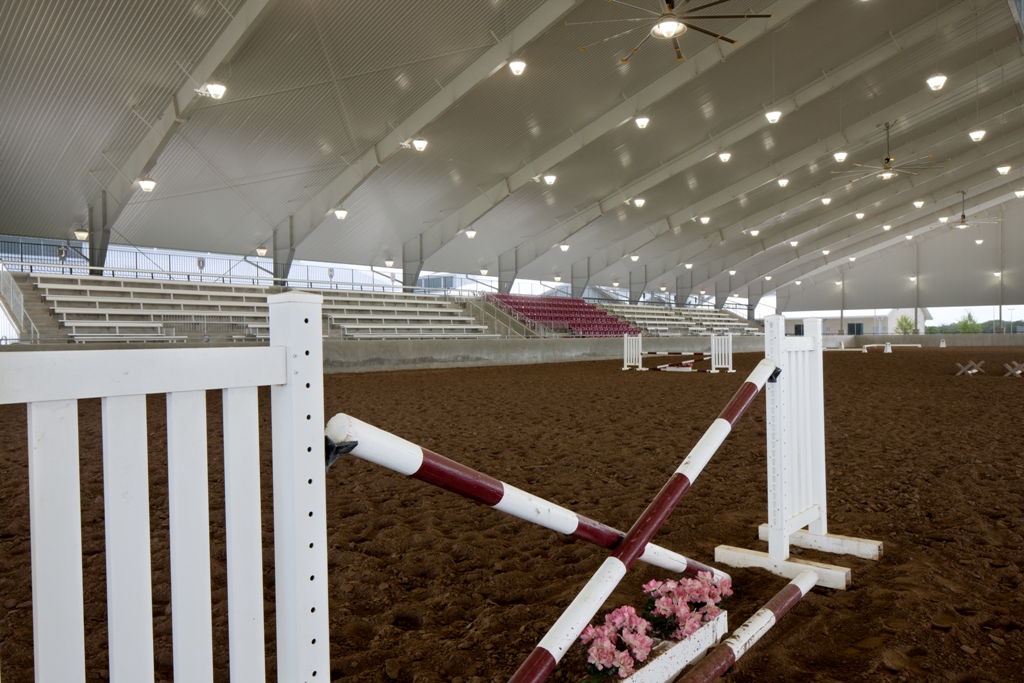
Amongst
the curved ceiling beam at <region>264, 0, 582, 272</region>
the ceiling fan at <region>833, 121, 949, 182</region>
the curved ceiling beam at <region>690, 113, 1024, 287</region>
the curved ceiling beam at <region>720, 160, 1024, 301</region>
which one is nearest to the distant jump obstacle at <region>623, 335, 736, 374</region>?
the ceiling fan at <region>833, 121, 949, 182</region>

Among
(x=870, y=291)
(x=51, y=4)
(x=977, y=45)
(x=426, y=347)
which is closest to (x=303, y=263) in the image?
(x=426, y=347)

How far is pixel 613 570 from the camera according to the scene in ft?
6.45

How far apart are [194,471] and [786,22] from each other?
731 inches

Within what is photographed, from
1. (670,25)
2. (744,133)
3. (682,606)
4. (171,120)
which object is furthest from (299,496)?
(744,133)

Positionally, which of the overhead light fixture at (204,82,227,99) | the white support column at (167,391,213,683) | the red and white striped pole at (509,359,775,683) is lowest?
the red and white striped pole at (509,359,775,683)

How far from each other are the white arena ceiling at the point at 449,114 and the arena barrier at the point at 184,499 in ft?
41.5

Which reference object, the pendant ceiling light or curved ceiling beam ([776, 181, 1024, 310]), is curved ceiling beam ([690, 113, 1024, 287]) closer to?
curved ceiling beam ([776, 181, 1024, 310])

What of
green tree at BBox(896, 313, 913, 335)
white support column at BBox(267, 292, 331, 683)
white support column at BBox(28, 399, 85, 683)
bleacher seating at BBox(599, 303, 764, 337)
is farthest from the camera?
green tree at BBox(896, 313, 913, 335)

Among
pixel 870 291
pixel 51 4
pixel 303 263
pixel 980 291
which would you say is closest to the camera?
pixel 51 4

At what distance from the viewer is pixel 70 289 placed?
16.5 m

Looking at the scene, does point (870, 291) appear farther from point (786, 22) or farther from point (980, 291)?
point (786, 22)

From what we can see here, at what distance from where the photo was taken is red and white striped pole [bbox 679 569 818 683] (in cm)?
208

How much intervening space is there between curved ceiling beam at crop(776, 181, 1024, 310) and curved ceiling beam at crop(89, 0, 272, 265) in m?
35.2

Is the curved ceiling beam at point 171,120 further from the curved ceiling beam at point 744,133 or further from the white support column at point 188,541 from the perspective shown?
the curved ceiling beam at point 744,133
